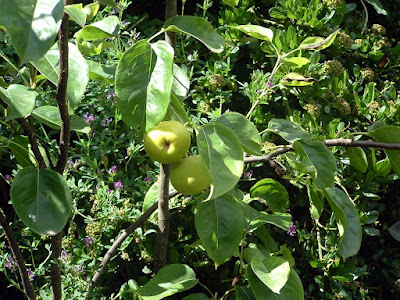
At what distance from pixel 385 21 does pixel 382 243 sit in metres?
1.01

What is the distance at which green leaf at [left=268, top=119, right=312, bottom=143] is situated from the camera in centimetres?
102

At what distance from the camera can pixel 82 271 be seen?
140cm

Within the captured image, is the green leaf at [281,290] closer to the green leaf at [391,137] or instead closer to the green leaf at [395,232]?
the green leaf at [391,137]

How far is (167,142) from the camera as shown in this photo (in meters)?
0.86

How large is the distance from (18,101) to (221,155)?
1.18 ft

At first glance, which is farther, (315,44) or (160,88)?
(315,44)

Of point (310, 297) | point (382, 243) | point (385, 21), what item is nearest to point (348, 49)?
point (385, 21)

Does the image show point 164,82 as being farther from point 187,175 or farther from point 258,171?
point 258,171

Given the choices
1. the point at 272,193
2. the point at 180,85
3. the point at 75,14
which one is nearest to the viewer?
the point at 75,14

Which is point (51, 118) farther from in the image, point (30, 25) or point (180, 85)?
point (30, 25)

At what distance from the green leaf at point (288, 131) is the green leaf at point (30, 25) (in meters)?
0.54

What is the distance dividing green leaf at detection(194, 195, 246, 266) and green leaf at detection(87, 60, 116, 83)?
301 mm

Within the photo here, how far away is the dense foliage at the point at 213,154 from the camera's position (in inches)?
34.6

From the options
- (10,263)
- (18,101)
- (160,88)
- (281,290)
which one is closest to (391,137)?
(281,290)
